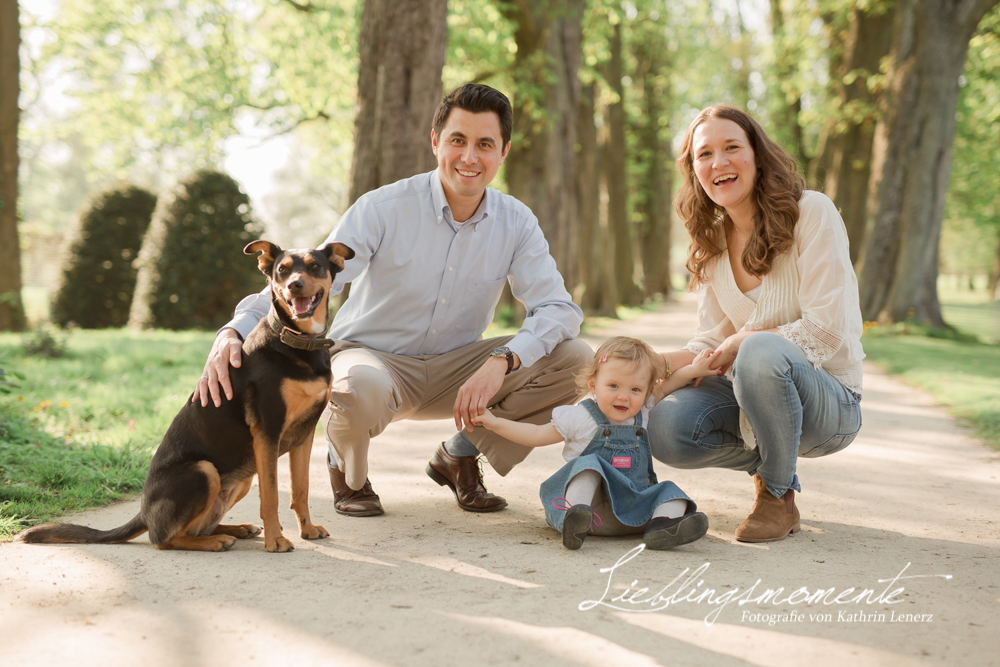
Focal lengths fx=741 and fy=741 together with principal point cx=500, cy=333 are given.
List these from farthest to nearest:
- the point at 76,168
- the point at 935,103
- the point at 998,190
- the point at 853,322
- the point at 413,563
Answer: the point at 76,168
the point at 998,190
the point at 935,103
the point at 853,322
the point at 413,563

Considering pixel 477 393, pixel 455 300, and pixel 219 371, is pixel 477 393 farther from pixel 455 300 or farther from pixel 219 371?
pixel 219 371

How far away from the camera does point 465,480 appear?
417cm

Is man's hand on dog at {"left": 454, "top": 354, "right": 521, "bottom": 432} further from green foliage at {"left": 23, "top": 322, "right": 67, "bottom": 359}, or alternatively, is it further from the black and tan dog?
green foliage at {"left": 23, "top": 322, "right": 67, "bottom": 359}

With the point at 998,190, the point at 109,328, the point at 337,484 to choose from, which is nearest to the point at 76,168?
the point at 109,328

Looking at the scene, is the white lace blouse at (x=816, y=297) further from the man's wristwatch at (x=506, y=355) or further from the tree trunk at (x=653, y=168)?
the tree trunk at (x=653, y=168)

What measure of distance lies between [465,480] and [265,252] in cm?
166

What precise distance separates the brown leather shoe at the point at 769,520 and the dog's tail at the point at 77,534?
274 cm

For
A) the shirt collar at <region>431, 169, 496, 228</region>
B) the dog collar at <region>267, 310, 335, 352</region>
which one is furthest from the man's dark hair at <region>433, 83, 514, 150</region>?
the dog collar at <region>267, 310, 335, 352</region>

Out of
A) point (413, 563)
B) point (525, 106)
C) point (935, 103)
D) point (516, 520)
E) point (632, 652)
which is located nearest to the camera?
point (632, 652)

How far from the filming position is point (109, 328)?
14.2m

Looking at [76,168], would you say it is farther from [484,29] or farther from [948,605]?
[948,605]

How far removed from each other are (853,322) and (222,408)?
2960mm

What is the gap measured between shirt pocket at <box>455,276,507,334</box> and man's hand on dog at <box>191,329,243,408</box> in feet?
Result: 4.52

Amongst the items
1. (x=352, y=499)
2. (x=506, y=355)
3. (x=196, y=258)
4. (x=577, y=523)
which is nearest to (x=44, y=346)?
(x=196, y=258)
